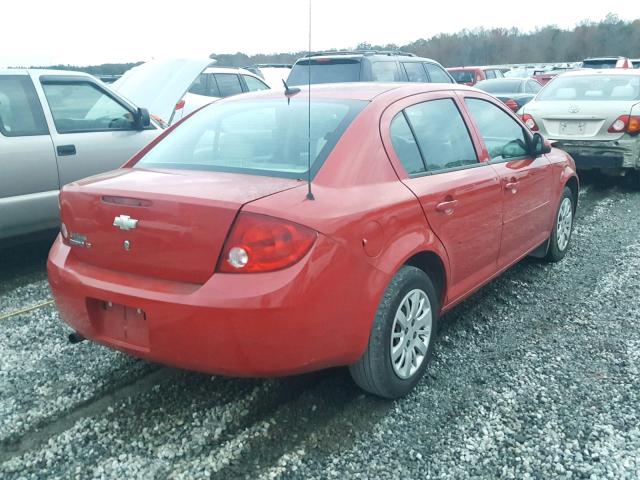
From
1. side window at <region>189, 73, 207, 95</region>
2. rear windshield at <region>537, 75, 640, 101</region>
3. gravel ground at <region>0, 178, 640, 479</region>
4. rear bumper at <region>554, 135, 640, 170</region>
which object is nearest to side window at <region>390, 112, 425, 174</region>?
gravel ground at <region>0, 178, 640, 479</region>

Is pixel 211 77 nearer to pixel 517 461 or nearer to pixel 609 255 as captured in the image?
pixel 609 255

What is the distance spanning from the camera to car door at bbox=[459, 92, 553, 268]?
409cm

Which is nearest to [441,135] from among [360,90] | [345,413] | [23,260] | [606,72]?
[360,90]

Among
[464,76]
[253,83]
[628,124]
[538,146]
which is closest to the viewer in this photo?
[538,146]

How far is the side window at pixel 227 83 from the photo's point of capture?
1139 cm

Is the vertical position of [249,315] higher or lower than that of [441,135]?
lower

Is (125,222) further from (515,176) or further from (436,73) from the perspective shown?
(436,73)

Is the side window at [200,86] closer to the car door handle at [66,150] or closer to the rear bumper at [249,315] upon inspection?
the car door handle at [66,150]

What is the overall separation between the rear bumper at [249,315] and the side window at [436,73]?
8.92 meters

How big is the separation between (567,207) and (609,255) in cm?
64

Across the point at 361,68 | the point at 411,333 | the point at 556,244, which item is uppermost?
the point at 361,68

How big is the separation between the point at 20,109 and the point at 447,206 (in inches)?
151

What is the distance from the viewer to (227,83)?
11500mm

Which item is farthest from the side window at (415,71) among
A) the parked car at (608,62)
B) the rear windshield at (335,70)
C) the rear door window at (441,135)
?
the parked car at (608,62)
